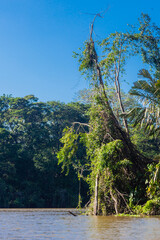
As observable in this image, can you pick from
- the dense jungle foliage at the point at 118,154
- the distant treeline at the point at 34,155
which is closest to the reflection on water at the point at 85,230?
the dense jungle foliage at the point at 118,154

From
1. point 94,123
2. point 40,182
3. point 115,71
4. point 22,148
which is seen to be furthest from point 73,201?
point 94,123

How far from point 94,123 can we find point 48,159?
24.8m

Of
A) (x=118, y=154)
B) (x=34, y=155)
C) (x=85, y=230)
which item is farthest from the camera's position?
(x=34, y=155)

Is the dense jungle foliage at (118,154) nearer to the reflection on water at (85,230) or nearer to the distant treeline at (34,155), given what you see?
the reflection on water at (85,230)

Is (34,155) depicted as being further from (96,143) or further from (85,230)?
(85,230)

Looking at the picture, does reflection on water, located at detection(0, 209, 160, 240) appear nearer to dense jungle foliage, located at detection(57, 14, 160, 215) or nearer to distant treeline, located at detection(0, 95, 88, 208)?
dense jungle foliage, located at detection(57, 14, 160, 215)

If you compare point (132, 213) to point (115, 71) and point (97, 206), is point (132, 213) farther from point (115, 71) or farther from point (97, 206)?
point (115, 71)

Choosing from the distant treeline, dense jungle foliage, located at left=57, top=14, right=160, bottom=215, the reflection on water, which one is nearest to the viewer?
the reflection on water

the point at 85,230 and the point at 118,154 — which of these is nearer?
the point at 85,230

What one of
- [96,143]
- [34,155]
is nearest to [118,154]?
[96,143]

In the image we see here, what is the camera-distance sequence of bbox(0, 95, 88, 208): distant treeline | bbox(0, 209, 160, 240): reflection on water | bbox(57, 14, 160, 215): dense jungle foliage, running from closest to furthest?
bbox(0, 209, 160, 240): reflection on water, bbox(57, 14, 160, 215): dense jungle foliage, bbox(0, 95, 88, 208): distant treeline

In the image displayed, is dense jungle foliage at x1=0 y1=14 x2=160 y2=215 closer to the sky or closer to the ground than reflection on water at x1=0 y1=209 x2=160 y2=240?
closer to the sky

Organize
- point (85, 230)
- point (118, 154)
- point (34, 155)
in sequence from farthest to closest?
point (34, 155)
point (118, 154)
point (85, 230)

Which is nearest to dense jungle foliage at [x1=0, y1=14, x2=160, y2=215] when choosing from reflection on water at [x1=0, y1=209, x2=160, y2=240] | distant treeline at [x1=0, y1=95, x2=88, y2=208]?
distant treeline at [x1=0, y1=95, x2=88, y2=208]
